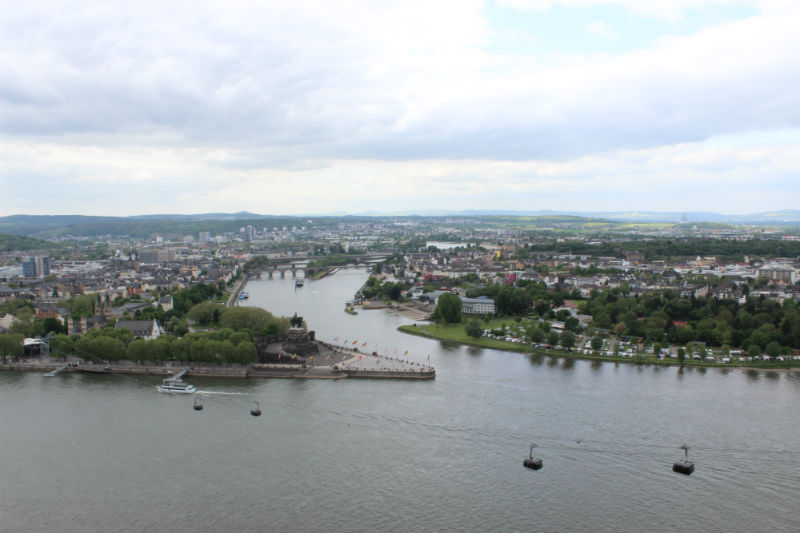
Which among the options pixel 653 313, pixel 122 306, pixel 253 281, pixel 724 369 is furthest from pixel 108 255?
pixel 724 369

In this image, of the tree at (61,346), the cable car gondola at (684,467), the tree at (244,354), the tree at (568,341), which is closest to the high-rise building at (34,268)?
the tree at (61,346)

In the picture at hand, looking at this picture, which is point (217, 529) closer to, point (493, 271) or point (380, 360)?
point (380, 360)

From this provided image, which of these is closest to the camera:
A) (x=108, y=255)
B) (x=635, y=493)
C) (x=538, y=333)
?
(x=635, y=493)

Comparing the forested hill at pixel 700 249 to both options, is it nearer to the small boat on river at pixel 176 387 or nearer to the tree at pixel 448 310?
the tree at pixel 448 310

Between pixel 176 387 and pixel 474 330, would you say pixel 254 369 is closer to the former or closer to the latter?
pixel 176 387

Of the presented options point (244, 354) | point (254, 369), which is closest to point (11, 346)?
point (244, 354)

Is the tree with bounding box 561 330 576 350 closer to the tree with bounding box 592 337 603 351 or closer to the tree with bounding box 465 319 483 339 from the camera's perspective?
the tree with bounding box 592 337 603 351
